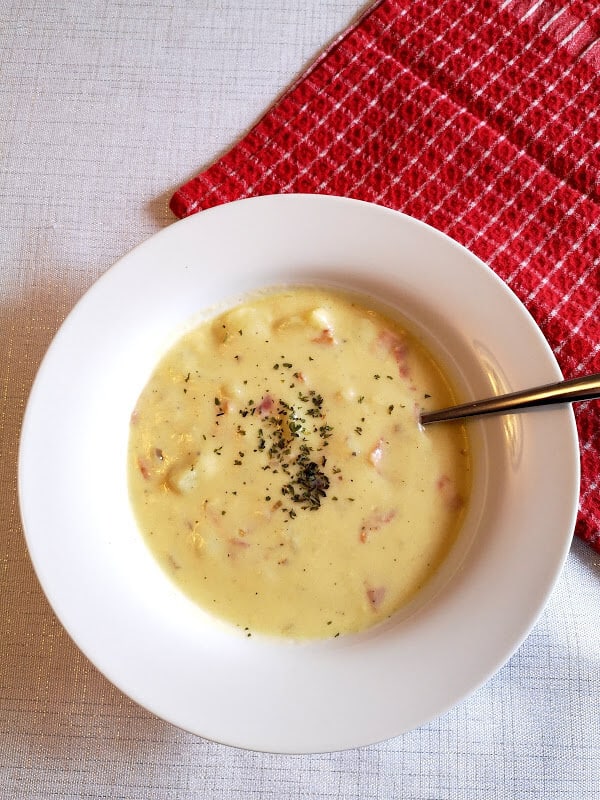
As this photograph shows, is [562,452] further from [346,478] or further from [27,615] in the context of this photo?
[27,615]

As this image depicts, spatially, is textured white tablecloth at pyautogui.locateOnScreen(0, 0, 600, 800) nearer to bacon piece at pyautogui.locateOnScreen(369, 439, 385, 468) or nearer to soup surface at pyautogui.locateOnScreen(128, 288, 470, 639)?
soup surface at pyautogui.locateOnScreen(128, 288, 470, 639)

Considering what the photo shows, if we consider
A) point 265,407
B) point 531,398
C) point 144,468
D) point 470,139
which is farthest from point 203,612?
point 470,139

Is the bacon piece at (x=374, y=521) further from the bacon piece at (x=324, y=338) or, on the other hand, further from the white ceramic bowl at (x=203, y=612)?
the bacon piece at (x=324, y=338)

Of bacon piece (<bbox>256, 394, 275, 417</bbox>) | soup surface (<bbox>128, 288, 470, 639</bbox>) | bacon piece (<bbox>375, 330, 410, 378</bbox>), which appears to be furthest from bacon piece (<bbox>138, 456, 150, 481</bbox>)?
bacon piece (<bbox>375, 330, 410, 378</bbox>)

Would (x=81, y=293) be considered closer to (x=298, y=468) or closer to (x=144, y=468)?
(x=144, y=468)

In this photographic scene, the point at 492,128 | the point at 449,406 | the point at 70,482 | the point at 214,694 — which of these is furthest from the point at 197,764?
the point at 492,128

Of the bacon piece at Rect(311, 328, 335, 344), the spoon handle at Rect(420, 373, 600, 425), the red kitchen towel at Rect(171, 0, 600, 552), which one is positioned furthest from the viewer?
the red kitchen towel at Rect(171, 0, 600, 552)
